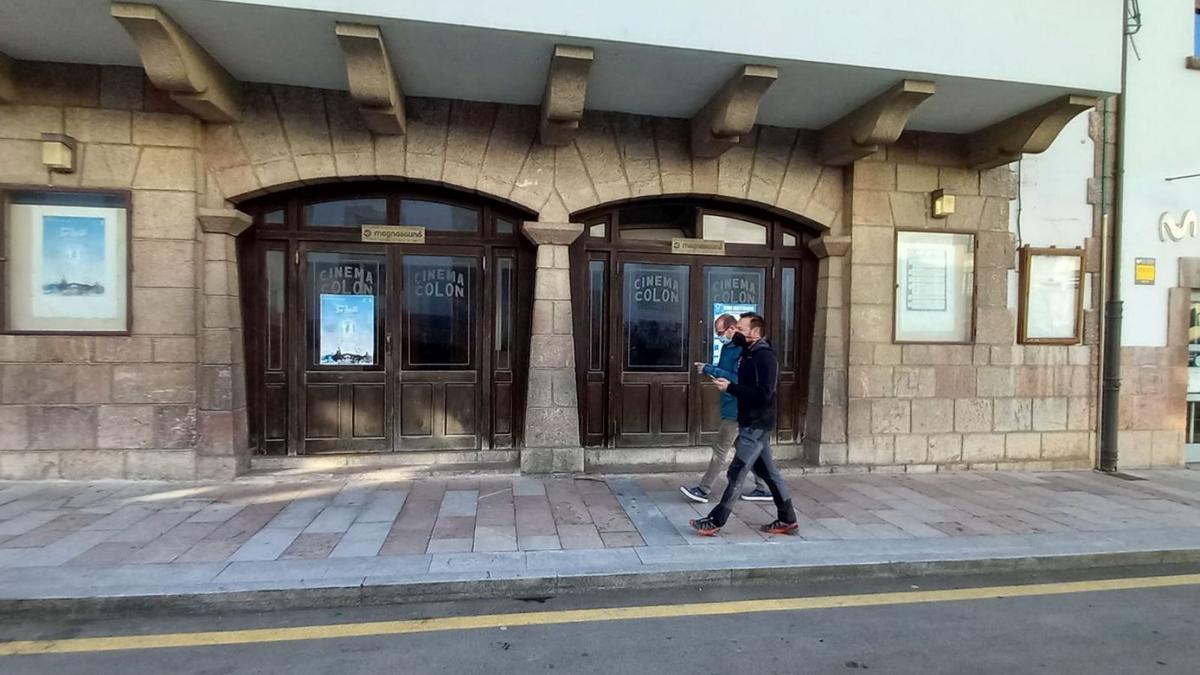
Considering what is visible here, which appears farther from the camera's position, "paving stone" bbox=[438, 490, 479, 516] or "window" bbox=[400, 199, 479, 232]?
"window" bbox=[400, 199, 479, 232]

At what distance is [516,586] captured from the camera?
4.17 m

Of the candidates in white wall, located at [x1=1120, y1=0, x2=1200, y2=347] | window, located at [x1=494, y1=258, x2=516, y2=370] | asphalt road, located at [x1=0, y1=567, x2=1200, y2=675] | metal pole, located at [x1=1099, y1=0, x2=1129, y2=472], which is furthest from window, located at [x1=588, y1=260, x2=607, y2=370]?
white wall, located at [x1=1120, y1=0, x2=1200, y2=347]

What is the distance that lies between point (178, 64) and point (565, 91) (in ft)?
10.7

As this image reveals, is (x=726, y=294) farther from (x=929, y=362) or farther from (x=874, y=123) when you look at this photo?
(x=929, y=362)

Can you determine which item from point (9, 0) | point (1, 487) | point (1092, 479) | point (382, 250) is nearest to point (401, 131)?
point (382, 250)

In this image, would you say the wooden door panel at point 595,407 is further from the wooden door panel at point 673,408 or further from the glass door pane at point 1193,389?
the glass door pane at point 1193,389

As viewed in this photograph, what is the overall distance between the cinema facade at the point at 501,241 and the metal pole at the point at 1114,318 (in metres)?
0.17

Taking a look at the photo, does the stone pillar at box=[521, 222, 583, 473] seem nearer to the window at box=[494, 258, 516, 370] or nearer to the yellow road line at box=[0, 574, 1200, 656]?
the window at box=[494, 258, 516, 370]

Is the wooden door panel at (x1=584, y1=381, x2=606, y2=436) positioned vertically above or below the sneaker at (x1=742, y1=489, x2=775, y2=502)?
above

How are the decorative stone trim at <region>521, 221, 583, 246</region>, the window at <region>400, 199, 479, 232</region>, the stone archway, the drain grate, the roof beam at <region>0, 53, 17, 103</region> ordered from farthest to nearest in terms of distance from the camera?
the drain grate
the window at <region>400, 199, 479, 232</region>
the decorative stone trim at <region>521, 221, 583, 246</region>
the stone archway
the roof beam at <region>0, 53, 17, 103</region>

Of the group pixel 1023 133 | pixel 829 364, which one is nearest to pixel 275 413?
pixel 829 364

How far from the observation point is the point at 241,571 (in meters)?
4.16

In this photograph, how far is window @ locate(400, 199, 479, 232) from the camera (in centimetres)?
714

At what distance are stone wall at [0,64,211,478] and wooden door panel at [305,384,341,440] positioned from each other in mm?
1081
